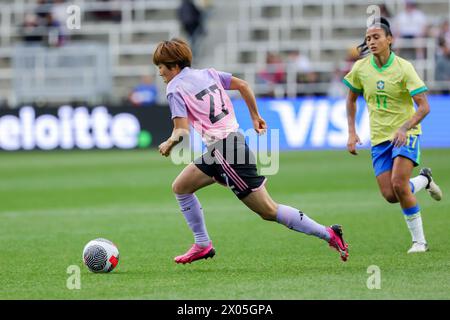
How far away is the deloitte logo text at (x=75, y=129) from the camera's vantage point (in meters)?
27.3

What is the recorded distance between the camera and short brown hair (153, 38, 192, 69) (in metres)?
9.02

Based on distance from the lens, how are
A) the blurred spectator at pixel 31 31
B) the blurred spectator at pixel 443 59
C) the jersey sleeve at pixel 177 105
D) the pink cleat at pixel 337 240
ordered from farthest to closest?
the blurred spectator at pixel 31 31 → the blurred spectator at pixel 443 59 → the pink cleat at pixel 337 240 → the jersey sleeve at pixel 177 105

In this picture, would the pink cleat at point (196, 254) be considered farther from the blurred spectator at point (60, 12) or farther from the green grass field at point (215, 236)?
the blurred spectator at point (60, 12)

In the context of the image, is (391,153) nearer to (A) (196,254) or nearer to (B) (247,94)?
(B) (247,94)

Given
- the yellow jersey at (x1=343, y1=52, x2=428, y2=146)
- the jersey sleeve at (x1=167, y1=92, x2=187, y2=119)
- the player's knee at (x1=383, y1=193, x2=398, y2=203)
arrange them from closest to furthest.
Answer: the jersey sleeve at (x1=167, y1=92, x2=187, y2=119) → the yellow jersey at (x1=343, y1=52, x2=428, y2=146) → the player's knee at (x1=383, y1=193, x2=398, y2=203)

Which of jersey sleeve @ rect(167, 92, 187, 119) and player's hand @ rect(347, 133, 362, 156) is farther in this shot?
player's hand @ rect(347, 133, 362, 156)

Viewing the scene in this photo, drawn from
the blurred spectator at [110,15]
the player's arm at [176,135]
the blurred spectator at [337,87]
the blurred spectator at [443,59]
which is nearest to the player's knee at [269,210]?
the player's arm at [176,135]

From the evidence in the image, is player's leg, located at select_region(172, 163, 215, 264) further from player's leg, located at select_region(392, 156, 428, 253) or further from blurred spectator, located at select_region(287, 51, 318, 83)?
blurred spectator, located at select_region(287, 51, 318, 83)

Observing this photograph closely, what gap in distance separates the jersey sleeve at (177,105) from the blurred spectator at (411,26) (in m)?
20.0

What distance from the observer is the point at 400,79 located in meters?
10.1

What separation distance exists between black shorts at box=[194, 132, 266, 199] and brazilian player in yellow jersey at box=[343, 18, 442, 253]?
156cm

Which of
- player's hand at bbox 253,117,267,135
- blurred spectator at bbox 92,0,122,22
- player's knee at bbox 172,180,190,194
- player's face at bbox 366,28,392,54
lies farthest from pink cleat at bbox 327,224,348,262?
blurred spectator at bbox 92,0,122,22

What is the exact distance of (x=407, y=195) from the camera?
10258mm
